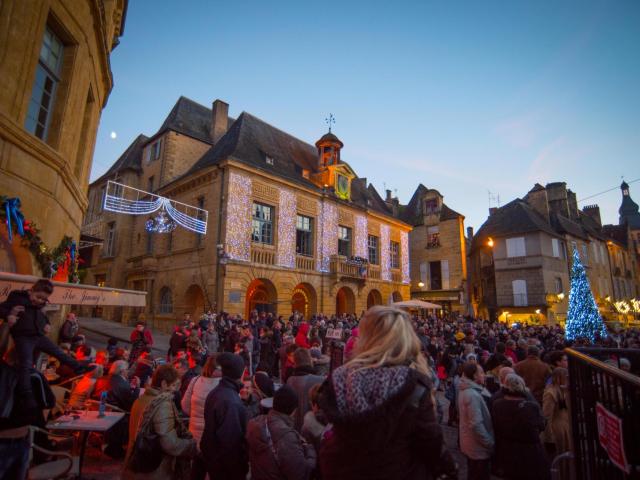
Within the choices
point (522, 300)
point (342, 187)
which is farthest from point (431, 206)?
point (342, 187)

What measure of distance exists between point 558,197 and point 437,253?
43.4 ft

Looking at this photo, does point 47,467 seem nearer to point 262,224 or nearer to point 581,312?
point 262,224

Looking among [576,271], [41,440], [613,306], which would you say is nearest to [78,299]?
[41,440]

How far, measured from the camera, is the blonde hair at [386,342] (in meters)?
1.59

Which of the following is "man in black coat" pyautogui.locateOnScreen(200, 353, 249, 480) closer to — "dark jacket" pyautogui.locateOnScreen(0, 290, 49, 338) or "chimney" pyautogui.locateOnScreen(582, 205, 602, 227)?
"dark jacket" pyautogui.locateOnScreen(0, 290, 49, 338)

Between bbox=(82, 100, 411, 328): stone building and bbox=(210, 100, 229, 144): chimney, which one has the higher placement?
bbox=(210, 100, 229, 144): chimney

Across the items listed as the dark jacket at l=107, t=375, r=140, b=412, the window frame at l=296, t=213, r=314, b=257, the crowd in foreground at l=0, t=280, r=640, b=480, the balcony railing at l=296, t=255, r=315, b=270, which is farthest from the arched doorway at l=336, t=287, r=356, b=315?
the dark jacket at l=107, t=375, r=140, b=412

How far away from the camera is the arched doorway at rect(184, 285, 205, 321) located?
1723cm

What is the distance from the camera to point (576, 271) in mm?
17938

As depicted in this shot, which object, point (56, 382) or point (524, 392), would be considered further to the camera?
point (56, 382)

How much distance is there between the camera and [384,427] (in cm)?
147

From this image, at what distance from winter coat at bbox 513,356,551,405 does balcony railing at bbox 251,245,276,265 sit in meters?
12.9

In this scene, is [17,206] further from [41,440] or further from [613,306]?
[613,306]

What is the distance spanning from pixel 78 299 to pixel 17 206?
230 cm
